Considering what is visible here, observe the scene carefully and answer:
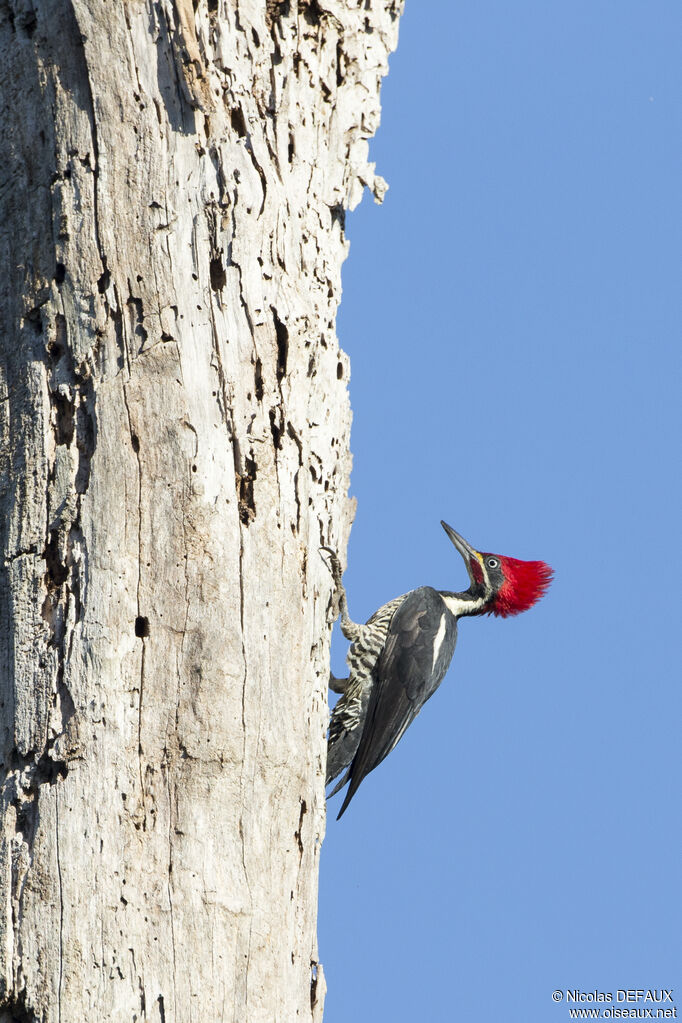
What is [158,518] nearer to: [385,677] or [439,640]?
[385,677]

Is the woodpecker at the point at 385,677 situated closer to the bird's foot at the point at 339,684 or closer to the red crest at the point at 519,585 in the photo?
the bird's foot at the point at 339,684

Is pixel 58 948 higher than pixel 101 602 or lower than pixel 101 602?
lower

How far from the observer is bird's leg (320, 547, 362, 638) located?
12.1ft

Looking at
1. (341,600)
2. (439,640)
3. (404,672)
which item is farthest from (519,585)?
(341,600)

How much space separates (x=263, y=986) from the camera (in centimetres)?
286

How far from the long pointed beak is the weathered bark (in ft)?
9.28

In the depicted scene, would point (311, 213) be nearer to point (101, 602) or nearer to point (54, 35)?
point (54, 35)

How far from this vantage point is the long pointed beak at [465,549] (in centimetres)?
621

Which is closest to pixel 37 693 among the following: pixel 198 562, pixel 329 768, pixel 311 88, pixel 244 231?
pixel 198 562

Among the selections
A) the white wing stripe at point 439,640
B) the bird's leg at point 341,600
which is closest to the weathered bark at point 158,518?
the bird's leg at point 341,600

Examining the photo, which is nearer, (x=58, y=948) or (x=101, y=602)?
(x=58, y=948)

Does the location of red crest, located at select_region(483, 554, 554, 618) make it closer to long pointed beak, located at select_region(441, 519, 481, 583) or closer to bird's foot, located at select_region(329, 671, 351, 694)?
long pointed beak, located at select_region(441, 519, 481, 583)

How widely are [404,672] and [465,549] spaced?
1206 millimetres

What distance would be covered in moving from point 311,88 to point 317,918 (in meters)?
2.44
